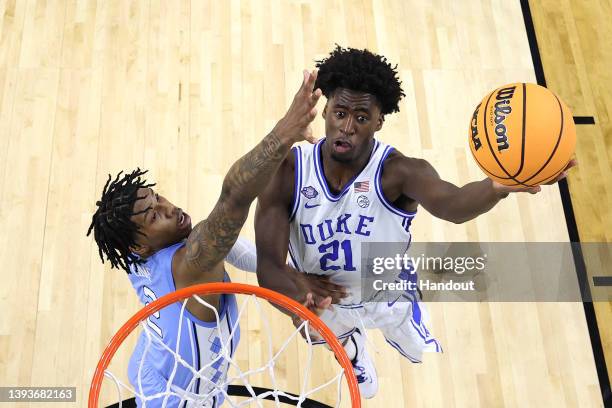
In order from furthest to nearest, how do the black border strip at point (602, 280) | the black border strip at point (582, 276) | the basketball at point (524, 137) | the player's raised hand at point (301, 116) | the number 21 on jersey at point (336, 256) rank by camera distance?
the black border strip at point (602, 280)
the black border strip at point (582, 276)
the number 21 on jersey at point (336, 256)
the basketball at point (524, 137)
the player's raised hand at point (301, 116)

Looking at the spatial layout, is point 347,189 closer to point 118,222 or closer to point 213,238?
point 213,238

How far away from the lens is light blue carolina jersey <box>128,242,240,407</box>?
2.34 m

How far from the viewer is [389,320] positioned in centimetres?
286

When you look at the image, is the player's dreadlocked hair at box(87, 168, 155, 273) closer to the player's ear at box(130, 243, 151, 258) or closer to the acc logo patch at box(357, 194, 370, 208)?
the player's ear at box(130, 243, 151, 258)

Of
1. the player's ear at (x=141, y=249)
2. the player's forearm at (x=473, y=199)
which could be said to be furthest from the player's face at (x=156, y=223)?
the player's forearm at (x=473, y=199)

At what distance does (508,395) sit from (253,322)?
119 centimetres

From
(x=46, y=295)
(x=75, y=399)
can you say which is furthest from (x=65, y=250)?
(x=75, y=399)

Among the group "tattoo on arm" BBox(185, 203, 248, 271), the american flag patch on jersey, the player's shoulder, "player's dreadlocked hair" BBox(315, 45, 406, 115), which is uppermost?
"player's dreadlocked hair" BBox(315, 45, 406, 115)

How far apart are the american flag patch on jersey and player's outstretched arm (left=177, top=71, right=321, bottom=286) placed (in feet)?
1.69

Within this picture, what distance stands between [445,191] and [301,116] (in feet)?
2.33

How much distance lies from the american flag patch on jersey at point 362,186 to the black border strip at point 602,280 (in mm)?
1644

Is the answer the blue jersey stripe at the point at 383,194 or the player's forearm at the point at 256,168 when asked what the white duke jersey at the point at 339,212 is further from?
the player's forearm at the point at 256,168

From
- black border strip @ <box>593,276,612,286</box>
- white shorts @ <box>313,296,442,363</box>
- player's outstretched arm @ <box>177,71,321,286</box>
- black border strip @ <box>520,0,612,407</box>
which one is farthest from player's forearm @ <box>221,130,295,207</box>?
black border strip @ <box>593,276,612,286</box>

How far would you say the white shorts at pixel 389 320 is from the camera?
9.27 feet
